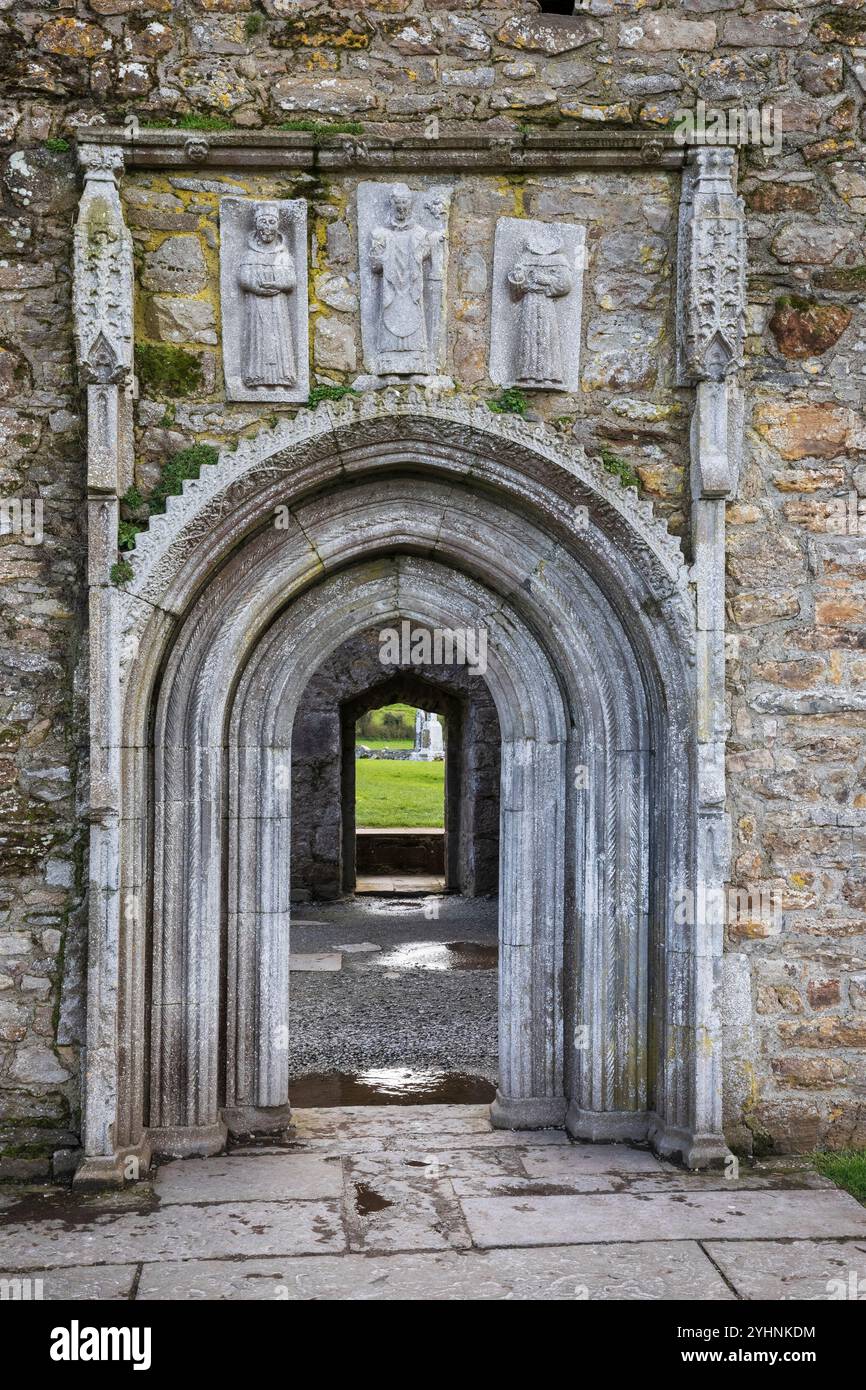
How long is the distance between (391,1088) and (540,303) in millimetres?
3694

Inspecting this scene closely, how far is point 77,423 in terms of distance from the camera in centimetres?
451

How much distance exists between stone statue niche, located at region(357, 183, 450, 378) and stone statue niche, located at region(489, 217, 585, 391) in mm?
230

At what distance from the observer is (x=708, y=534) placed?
15.0 ft

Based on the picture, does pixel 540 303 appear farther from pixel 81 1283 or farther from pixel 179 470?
pixel 81 1283

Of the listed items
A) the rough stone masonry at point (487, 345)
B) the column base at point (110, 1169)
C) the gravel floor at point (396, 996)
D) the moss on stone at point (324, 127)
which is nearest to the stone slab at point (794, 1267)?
the rough stone masonry at point (487, 345)

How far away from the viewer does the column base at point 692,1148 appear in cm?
446

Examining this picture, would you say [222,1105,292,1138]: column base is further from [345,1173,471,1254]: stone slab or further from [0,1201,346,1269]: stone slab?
[0,1201,346,1269]: stone slab

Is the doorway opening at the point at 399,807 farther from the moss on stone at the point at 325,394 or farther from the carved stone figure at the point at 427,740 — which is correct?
the moss on stone at the point at 325,394

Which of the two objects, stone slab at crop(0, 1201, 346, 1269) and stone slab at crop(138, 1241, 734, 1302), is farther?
stone slab at crop(0, 1201, 346, 1269)

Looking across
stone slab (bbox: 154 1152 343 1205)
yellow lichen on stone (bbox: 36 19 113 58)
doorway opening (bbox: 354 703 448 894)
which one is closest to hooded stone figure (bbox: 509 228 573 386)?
yellow lichen on stone (bbox: 36 19 113 58)

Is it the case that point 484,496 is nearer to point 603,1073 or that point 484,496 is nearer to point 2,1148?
point 603,1073

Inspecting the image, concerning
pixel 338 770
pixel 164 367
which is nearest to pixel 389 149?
pixel 164 367

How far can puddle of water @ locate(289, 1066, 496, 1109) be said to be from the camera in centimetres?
553

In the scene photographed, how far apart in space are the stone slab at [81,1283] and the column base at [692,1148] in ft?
6.73
